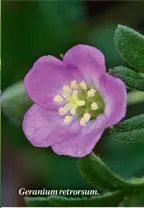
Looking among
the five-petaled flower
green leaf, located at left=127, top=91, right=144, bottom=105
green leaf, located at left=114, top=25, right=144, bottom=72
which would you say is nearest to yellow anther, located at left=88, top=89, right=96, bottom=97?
the five-petaled flower

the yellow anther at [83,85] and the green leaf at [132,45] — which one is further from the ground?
the green leaf at [132,45]

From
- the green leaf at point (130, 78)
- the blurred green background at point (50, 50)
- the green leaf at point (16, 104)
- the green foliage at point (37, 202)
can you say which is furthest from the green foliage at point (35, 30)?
the green leaf at point (130, 78)

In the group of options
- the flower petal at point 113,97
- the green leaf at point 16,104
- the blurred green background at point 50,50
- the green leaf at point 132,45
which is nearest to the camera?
the flower petal at point 113,97

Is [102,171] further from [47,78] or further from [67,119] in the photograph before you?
[47,78]

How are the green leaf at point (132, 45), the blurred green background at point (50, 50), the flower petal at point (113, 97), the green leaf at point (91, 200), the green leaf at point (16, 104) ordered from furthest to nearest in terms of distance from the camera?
the blurred green background at point (50, 50) → the green leaf at point (16, 104) → the green leaf at point (91, 200) → the green leaf at point (132, 45) → the flower petal at point (113, 97)

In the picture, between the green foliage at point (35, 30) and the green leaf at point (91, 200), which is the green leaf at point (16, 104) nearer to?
the green leaf at point (91, 200)

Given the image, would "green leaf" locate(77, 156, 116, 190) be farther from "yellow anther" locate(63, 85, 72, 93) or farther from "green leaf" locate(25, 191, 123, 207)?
"yellow anther" locate(63, 85, 72, 93)

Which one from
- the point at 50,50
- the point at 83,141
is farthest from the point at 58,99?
the point at 50,50
